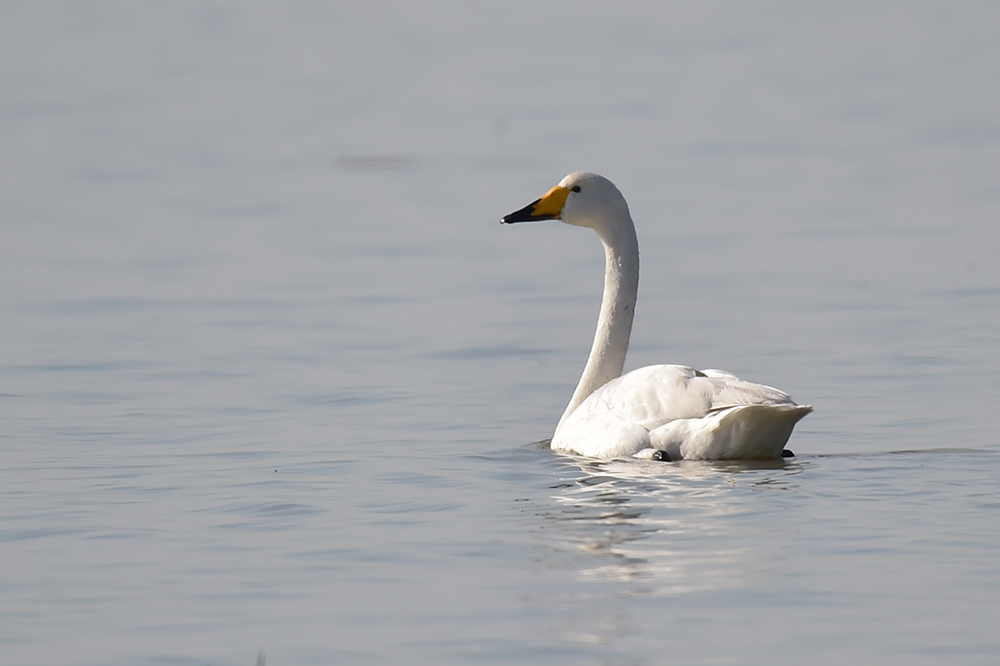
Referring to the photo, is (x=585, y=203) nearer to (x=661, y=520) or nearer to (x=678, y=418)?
(x=678, y=418)

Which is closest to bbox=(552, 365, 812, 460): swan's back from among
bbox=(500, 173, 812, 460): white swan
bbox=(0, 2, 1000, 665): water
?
bbox=(500, 173, 812, 460): white swan

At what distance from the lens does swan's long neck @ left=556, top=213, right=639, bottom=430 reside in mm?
11875

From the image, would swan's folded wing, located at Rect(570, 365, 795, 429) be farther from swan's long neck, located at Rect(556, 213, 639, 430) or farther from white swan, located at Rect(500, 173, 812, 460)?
swan's long neck, located at Rect(556, 213, 639, 430)

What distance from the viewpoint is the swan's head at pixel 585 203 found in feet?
38.8

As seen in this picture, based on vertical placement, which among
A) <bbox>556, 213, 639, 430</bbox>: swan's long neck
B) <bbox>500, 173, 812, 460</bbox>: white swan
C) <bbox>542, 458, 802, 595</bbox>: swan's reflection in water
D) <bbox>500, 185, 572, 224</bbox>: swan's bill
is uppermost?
<bbox>500, 185, 572, 224</bbox>: swan's bill

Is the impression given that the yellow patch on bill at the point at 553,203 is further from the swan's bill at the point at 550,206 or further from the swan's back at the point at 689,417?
the swan's back at the point at 689,417

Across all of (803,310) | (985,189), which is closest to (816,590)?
(803,310)

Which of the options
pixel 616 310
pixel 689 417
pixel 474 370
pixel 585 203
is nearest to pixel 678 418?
pixel 689 417

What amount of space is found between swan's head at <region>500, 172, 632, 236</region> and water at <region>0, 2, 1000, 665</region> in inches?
56.1

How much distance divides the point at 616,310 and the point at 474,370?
87.4 inches

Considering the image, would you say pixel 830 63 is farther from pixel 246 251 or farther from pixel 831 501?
pixel 831 501

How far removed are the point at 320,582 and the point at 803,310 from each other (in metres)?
8.48

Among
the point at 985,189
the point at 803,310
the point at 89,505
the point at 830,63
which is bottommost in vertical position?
the point at 89,505

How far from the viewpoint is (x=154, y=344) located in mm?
14859
